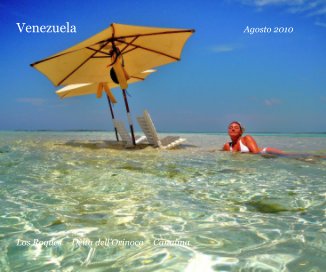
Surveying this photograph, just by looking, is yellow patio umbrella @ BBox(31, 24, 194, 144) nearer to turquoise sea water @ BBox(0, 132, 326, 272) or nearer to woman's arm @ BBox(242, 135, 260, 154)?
woman's arm @ BBox(242, 135, 260, 154)

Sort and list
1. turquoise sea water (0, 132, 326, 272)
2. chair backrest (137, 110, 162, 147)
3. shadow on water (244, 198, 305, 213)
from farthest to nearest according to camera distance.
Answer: chair backrest (137, 110, 162, 147) → shadow on water (244, 198, 305, 213) → turquoise sea water (0, 132, 326, 272)

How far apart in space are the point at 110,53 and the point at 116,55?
0.66 m

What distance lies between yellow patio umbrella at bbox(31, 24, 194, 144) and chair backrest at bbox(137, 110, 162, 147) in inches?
21.1

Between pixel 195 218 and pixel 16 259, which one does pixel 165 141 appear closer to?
pixel 195 218

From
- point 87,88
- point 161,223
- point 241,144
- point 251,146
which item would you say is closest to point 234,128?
point 241,144

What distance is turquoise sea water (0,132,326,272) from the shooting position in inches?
73.0

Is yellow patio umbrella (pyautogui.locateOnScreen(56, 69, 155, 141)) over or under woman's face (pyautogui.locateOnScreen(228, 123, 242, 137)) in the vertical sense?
over

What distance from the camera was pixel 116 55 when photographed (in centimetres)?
989

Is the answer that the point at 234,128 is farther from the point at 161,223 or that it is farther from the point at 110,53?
the point at 161,223

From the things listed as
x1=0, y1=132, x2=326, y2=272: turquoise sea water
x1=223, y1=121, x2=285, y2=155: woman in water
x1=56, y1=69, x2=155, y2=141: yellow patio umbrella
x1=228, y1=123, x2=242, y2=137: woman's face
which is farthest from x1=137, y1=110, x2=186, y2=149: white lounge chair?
x1=0, y1=132, x2=326, y2=272: turquoise sea water

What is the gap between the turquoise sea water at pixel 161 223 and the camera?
185 centimetres

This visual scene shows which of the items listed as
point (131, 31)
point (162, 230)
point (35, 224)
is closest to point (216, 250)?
point (162, 230)

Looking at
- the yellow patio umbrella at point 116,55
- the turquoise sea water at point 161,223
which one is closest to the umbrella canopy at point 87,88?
the yellow patio umbrella at point 116,55

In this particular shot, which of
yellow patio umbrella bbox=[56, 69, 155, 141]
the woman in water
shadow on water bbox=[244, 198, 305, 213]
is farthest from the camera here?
yellow patio umbrella bbox=[56, 69, 155, 141]
